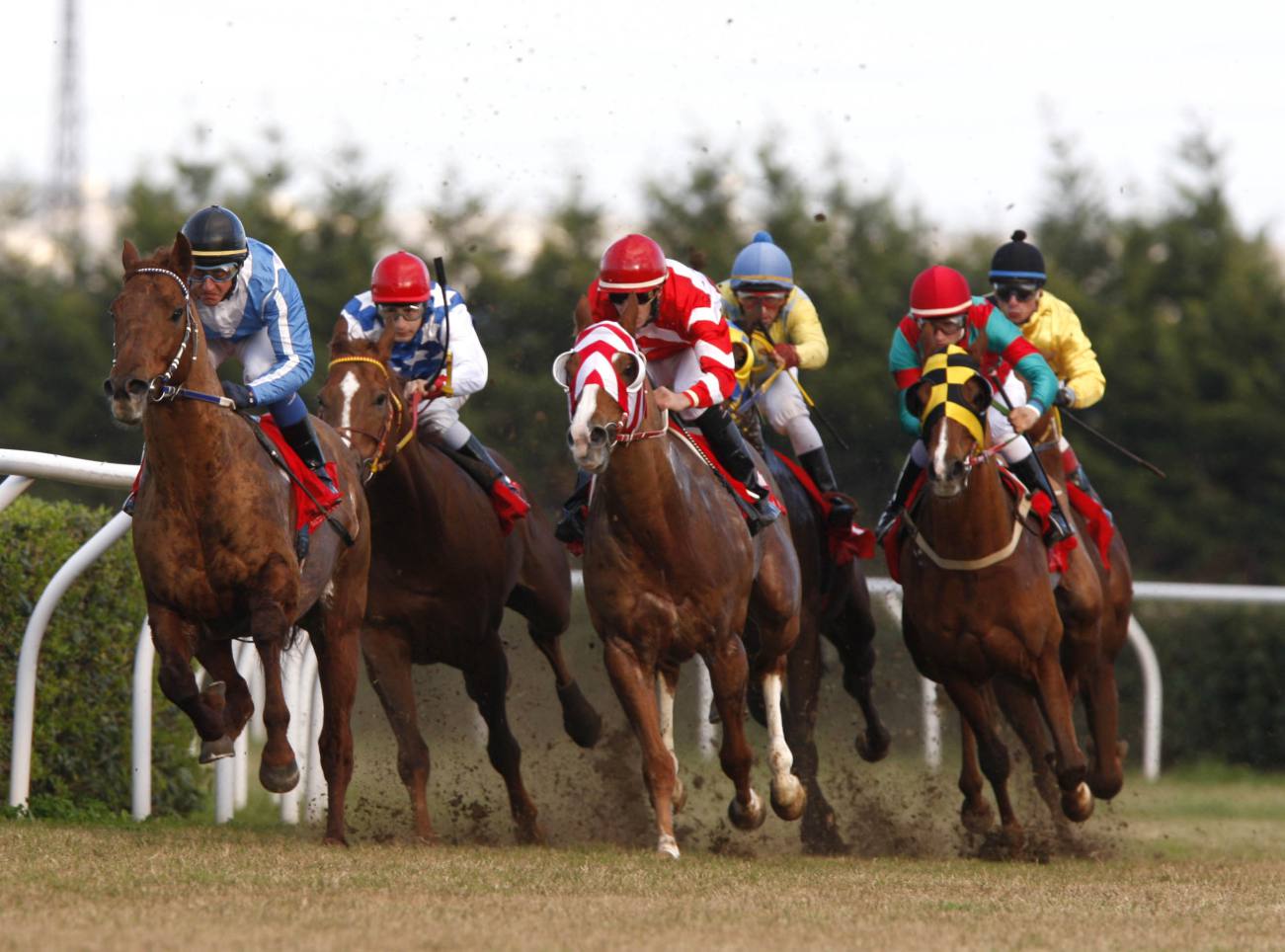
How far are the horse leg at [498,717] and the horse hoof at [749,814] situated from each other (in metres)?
1.18

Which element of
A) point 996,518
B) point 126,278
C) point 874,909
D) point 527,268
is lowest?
point 874,909

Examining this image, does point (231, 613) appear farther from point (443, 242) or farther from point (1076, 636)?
point (443, 242)

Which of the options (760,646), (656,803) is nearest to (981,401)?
(760,646)

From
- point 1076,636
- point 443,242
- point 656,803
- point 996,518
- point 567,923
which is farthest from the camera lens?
point 443,242

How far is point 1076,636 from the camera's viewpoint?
8.59 m

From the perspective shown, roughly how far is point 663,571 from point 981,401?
1335 millimetres

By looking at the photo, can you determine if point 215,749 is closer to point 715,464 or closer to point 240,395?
point 240,395

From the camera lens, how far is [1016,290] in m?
8.95

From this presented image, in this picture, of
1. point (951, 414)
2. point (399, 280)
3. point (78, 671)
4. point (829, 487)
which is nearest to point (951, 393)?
point (951, 414)

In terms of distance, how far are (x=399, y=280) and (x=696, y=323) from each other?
4.10 ft

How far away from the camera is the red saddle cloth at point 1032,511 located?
7961mm

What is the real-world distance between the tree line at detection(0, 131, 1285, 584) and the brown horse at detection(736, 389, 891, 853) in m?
6.76

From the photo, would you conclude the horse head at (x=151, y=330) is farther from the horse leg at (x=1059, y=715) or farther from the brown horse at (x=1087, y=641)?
the brown horse at (x=1087, y=641)

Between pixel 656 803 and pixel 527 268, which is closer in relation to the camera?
pixel 656 803
